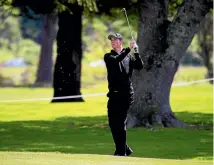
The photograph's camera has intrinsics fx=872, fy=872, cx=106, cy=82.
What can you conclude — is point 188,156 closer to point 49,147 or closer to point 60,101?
point 49,147

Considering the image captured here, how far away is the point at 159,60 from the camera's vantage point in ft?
73.6

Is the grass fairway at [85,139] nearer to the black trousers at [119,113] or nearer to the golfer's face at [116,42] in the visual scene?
the black trousers at [119,113]

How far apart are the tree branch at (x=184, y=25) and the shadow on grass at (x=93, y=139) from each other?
2.22m

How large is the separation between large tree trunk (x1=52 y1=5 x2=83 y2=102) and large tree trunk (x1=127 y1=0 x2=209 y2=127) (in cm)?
1280

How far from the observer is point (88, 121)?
82.3 feet

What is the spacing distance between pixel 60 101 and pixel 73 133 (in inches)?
568

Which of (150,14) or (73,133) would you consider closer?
(73,133)

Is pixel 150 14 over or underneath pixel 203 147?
over

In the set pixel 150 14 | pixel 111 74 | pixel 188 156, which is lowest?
pixel 188 156

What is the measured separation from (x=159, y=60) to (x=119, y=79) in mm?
8694

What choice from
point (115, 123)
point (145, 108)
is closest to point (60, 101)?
point (145, 108)

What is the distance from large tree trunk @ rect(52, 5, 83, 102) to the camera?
35406 millimetres

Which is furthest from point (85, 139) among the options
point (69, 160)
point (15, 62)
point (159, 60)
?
point (15, 62)

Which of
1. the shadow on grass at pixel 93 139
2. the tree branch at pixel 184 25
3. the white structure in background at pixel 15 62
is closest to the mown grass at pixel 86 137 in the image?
the shadow on grass at pixel 93 139
